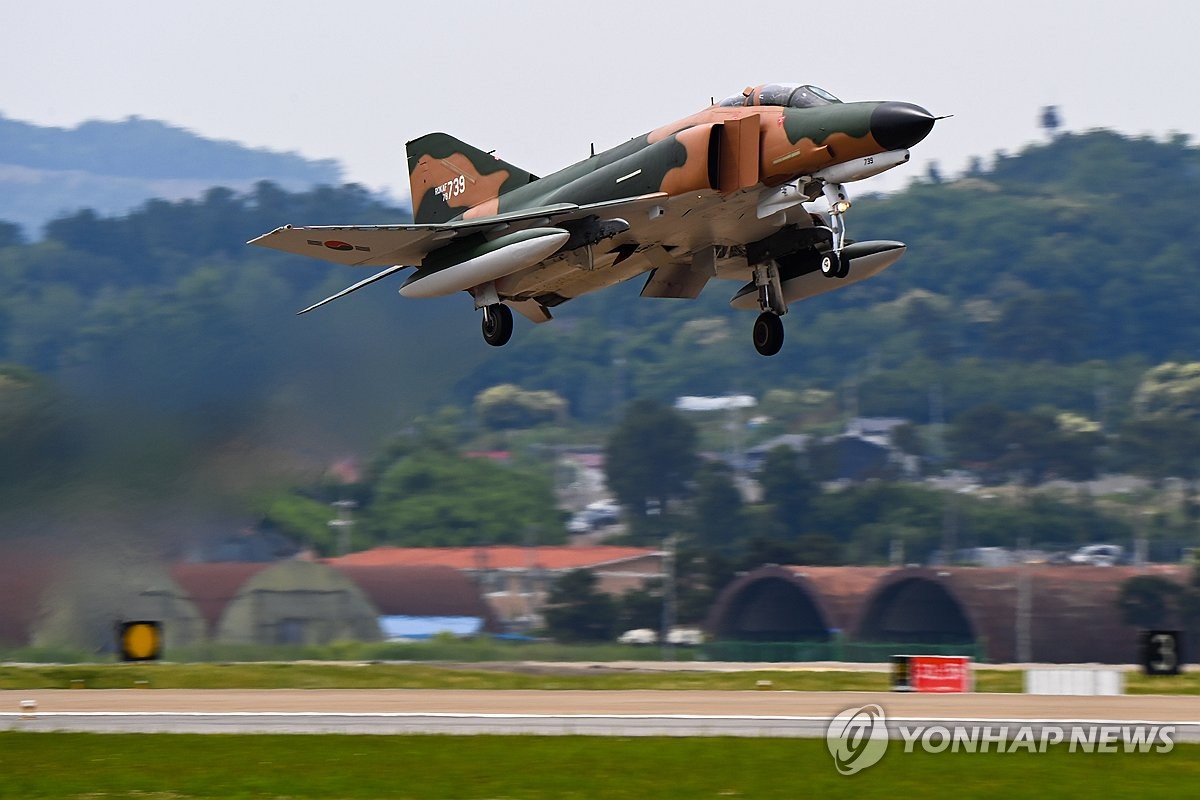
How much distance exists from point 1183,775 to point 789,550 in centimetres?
4738

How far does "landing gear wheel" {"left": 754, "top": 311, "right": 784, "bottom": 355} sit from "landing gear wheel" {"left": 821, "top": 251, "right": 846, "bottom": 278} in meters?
1.83

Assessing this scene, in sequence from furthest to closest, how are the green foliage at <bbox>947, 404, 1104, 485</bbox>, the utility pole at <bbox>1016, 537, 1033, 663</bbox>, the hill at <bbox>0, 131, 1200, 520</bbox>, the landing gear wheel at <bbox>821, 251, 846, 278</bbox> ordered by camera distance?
1. the green foliage at <bbox>947, 404, 1104, 485</bbox>
2. the utility pole at <bbox>1016, 537, 1033, 663</bbox>
3. the hill at <bbox>0, 131, 1200, 520</bbox>
4. the landing gear wheel at <bbox>821, 251, 846, 278</bbox>

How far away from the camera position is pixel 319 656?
44844 millimetres

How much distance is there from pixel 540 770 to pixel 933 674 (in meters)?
12.9

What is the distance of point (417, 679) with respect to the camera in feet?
102

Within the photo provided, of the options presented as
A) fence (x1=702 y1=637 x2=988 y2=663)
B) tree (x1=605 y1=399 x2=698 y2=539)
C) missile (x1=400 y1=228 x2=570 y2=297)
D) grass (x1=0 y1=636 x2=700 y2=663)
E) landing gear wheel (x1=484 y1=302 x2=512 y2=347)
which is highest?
missile (x1=400 y1=228 x2=570 y2=297)

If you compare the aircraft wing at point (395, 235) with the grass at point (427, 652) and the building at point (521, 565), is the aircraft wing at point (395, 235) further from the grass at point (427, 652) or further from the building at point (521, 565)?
the building at point (521, 565)

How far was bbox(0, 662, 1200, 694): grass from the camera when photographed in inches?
1183

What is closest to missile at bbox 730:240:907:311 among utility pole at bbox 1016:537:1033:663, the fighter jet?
the fighter jet

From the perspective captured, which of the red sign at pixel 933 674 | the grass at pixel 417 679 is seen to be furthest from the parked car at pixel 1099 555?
the red sign at pixel 933 674

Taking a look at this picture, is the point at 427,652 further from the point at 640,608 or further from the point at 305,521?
the point at 640,608

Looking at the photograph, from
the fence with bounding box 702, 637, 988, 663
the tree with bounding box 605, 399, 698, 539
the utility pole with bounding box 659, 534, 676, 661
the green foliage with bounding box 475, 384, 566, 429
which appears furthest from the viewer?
the green foliage with bounding box 475, 384, 566, 429

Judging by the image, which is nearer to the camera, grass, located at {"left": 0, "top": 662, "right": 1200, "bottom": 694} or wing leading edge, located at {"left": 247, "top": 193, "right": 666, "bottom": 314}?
wing leading edge, located at {"left": 247, "top": 193, "right": 666, "bottom": 314}

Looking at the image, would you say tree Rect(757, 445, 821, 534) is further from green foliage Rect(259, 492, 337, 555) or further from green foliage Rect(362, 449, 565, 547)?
green foliage Rect(259, 492, 337, 555)
